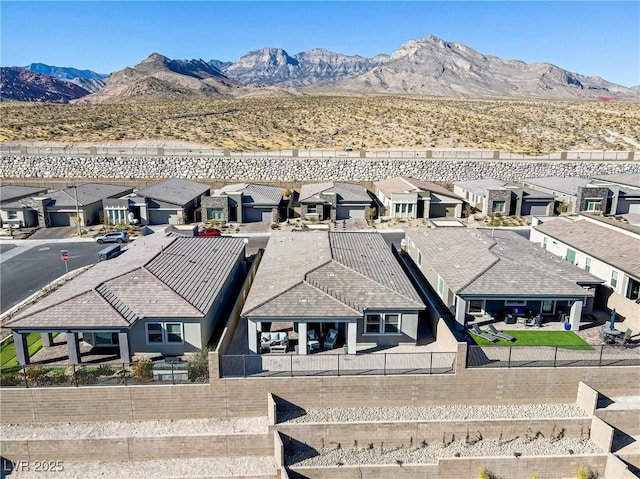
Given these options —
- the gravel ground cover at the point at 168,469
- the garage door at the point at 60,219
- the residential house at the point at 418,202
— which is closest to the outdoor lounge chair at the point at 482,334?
the gravel ground cover at the point at 168,469

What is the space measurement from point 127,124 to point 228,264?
6838 centimetres

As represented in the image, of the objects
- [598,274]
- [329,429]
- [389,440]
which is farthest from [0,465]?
[598,274]

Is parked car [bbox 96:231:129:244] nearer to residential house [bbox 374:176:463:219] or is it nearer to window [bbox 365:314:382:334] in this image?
residential house [bbox 374:176:463:219]

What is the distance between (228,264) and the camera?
27250mm

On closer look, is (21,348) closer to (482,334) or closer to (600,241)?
(482,334)

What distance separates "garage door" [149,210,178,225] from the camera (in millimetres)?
47625

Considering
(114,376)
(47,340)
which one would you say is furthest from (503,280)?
(47,340)

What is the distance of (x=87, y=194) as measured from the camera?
50531 mm

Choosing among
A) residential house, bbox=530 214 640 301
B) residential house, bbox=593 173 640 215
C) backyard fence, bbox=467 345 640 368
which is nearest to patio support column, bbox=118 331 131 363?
backyard fence, bbox=467 345 640 368

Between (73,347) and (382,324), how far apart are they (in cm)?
1364

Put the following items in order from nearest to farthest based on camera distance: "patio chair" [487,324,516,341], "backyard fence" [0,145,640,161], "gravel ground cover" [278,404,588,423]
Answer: "gravel ground cover" [278,404,588,423] → "patio chair" [487,324,516,341] → "backyard fence" [0,145,640,161]

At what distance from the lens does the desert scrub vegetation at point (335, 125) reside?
262 feet

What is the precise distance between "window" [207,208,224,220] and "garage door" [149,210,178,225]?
3.25 m

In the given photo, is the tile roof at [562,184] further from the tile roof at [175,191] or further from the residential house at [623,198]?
the tile roof at [175,191]
